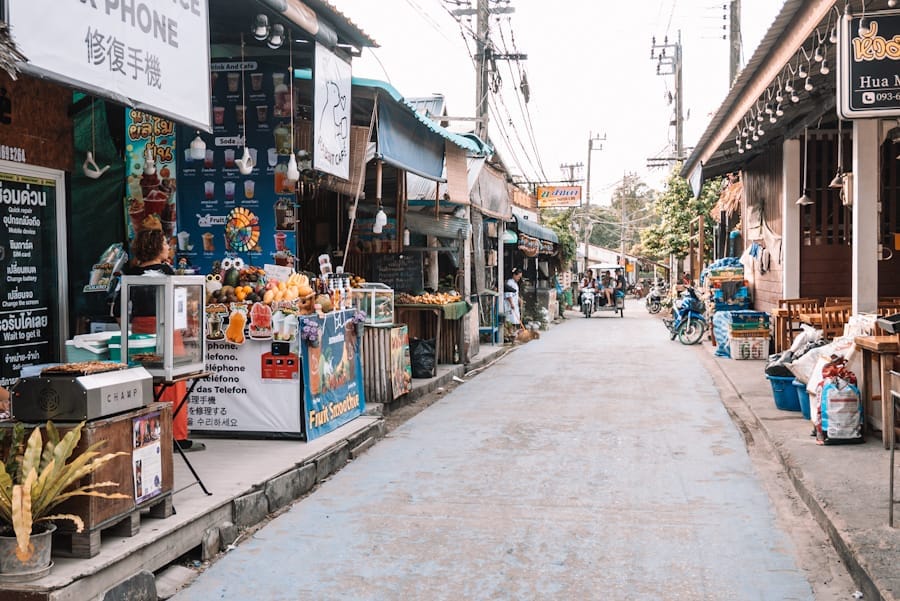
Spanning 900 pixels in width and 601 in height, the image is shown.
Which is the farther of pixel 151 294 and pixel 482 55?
pixel 482 55

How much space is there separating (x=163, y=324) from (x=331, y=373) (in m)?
2.77

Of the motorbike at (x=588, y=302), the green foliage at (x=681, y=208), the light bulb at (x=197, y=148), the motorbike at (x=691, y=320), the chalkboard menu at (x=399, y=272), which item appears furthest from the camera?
the motorbike at (x=588, y=302)

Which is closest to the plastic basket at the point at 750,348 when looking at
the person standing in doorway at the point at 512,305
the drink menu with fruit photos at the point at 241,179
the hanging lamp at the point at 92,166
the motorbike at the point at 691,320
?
the motorbike at the point at 691,320

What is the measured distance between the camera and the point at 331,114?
26.6 feet

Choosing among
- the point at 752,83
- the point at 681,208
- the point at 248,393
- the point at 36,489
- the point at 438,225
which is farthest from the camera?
the point at 681,208

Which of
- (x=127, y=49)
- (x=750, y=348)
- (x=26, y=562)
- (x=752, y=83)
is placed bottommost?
(x=26, y=562)

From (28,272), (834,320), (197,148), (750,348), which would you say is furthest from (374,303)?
(750,348)

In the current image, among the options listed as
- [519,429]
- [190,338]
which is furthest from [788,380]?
[190,338]

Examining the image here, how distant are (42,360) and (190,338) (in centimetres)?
226

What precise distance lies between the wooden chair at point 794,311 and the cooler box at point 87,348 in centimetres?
1058

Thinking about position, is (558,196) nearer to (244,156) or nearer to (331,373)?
(331,373)

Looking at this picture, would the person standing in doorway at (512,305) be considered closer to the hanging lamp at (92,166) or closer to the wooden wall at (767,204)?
the wooden wall at (767,204)

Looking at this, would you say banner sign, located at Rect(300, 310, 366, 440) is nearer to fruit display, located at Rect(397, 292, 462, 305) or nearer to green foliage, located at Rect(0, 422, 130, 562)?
green foliage, located at Rect(0, 422, 130, 562)

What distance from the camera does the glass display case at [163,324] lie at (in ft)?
18.8
